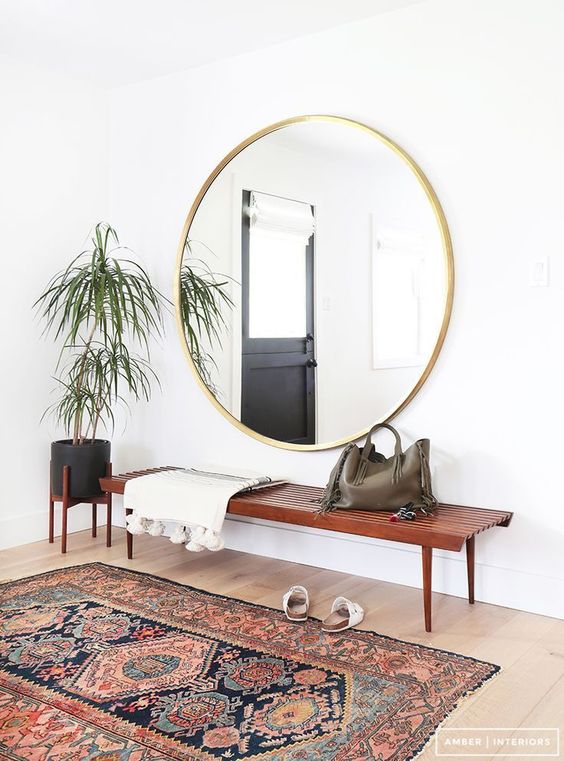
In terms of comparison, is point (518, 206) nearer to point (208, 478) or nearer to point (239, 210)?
point (239, 210)

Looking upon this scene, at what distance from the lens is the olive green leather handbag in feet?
9.64

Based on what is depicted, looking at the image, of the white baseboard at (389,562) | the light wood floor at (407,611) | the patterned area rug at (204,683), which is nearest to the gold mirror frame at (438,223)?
the white baseboard at (389,562)

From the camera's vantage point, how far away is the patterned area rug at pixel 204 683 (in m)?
1.94

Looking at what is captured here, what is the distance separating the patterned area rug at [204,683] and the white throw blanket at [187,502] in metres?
0.30

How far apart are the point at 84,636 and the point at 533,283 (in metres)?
2.06

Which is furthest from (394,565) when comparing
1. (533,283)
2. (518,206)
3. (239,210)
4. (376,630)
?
(239,210)

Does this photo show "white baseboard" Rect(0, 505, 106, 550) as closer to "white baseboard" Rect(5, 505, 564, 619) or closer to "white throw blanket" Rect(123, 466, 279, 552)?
"white baseboard" Rect(5, 505, 564, 619)

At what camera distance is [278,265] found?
3.52 meters

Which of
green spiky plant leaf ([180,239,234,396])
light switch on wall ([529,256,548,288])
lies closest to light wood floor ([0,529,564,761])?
green spiky plant leaf ([180,239,234,396])

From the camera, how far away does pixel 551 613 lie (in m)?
2.88

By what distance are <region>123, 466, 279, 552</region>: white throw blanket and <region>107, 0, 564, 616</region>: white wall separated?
0.39m

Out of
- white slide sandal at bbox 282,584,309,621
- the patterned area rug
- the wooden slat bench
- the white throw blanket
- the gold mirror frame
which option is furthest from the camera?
the white throw blanket

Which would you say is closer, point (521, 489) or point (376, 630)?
point (376, 630)

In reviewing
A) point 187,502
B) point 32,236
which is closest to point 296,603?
point 187,502
